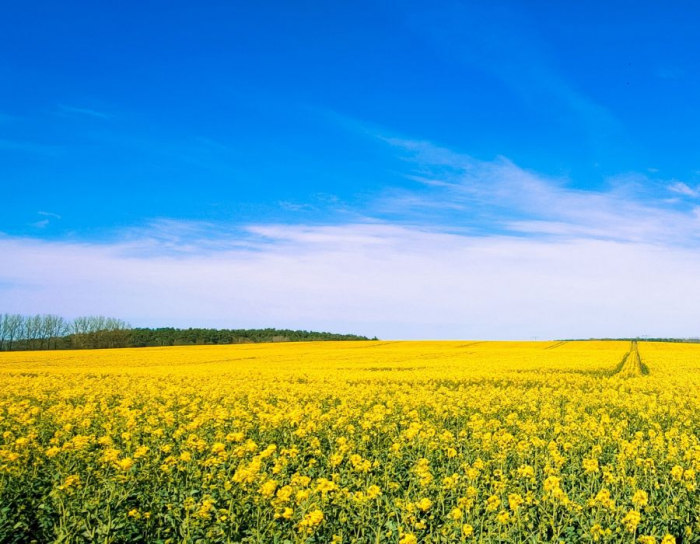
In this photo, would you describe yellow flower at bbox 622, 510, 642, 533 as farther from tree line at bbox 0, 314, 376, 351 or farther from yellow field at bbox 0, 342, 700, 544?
tree line at bbox 0, 314, 376, 351

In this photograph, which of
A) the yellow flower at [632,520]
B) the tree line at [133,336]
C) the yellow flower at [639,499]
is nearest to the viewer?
the yellow flower at [632,520]

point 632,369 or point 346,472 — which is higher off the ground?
point 346,472

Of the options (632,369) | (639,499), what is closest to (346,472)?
(639,499)

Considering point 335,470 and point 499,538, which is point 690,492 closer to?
point 499,538

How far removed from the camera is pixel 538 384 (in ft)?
75.8

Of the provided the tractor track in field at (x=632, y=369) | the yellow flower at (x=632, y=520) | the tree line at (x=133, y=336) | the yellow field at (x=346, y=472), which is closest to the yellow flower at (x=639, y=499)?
the yellow field at (x=346, y=472)

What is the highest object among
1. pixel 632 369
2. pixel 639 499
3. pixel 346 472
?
pixel 639 499

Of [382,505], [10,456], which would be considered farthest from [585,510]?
[10,456]

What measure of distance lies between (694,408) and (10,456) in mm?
17532

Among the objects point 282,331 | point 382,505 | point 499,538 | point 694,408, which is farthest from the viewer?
point 282,331

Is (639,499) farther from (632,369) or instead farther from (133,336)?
(133,336)

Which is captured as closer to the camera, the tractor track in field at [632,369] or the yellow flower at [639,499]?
the yellow flower at [639,499]

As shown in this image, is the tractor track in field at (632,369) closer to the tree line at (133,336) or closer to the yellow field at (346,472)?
the yellow field at (346,472)

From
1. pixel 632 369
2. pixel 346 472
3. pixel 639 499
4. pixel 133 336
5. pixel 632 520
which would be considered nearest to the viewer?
pixel 632 520
